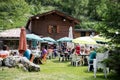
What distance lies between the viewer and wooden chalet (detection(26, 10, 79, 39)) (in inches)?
1635

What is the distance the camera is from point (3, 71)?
48.6 ft

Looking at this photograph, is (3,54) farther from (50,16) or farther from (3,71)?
(50,16)

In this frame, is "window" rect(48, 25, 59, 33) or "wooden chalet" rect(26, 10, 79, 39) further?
"window" rect(48, 25, 59, 33)

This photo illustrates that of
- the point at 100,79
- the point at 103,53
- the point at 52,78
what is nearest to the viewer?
the point at 52,78

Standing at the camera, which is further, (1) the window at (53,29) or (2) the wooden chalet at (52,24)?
Answer: (1) the window at (53,29)

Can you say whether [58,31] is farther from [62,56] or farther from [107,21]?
[107,21]

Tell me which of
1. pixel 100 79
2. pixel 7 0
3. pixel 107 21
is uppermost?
pixel 7 0

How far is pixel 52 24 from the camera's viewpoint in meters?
42.2

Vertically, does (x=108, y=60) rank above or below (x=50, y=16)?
below

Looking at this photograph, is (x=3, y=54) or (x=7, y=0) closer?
(x=7, y=0)

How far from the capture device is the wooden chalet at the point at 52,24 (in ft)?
136

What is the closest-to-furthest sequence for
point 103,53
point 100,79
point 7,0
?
point 100,79 → point 103,53 → point 7,0

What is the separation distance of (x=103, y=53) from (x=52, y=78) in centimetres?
305

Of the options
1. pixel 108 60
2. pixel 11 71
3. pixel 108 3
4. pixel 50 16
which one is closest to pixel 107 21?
pixel 108 3
